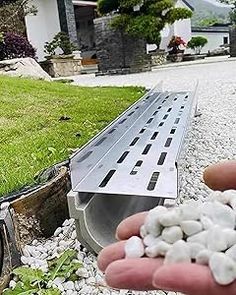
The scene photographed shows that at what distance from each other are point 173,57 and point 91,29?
3.91 metres

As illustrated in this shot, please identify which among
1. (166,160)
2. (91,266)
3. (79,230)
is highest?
(166,160)

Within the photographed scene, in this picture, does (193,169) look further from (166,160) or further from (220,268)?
(220,268)

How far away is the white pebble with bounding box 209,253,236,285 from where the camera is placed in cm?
60

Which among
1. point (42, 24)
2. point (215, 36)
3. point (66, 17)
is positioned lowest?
point (215, 36)

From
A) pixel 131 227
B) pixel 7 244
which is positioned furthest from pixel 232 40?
pixel 131 227

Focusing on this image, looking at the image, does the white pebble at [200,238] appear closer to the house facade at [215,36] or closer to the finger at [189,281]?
the finger at [189,281]

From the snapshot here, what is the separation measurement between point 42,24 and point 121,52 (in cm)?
402

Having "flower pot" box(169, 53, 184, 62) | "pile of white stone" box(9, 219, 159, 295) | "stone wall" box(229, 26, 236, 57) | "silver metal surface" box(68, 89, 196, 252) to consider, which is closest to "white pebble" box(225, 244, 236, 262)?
"silver metal surface" box(68, 89, 196, 252)

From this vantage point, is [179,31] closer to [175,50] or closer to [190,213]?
→ [175,50]

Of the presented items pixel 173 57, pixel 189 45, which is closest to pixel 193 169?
pixel 173 57

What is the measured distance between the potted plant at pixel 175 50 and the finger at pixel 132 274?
15483mm

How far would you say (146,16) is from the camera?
1064 centimetres

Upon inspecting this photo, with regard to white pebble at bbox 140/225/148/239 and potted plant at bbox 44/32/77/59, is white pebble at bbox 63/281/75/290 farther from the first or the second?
potted plant at bbox 44/32/77/59

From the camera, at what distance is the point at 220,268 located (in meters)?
0.61
